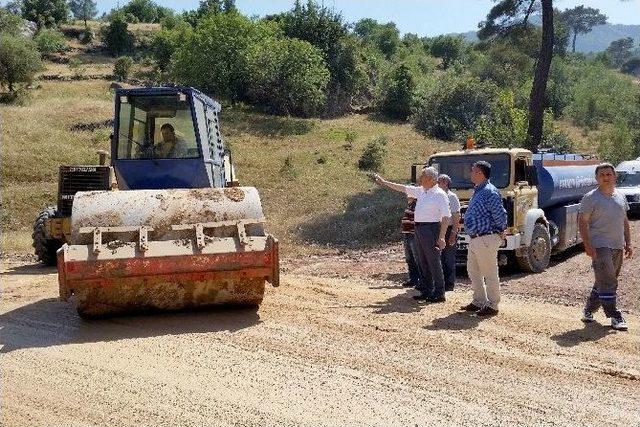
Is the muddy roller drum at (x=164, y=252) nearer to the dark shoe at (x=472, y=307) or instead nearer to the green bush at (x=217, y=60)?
the dark shoe at (x=472, y=307)

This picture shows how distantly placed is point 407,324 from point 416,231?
171 cm

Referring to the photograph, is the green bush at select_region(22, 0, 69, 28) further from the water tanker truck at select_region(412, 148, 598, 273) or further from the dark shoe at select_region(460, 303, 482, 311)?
the dark shoe at select_region(460, 303, 482, 311)

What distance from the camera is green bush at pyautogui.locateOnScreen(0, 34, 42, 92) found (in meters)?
41.6

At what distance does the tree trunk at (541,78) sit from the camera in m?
23.6

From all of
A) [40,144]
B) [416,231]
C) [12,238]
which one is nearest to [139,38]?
[40,144]

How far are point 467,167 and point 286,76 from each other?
28.0 m

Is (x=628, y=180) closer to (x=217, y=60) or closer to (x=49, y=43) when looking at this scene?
(x=217, y=60)

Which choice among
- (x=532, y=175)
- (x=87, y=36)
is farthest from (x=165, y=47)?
(x=532, y=175)

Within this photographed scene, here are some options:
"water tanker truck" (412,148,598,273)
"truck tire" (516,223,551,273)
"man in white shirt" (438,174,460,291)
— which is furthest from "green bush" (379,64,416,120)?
"man in white shirt" (438,174,460,291)

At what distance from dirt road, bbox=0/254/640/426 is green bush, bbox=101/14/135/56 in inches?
2300

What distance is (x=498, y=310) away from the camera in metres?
9.30

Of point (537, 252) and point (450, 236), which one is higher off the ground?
point (450, 236)

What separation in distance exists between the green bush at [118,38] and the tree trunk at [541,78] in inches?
1889

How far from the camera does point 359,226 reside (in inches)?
794
